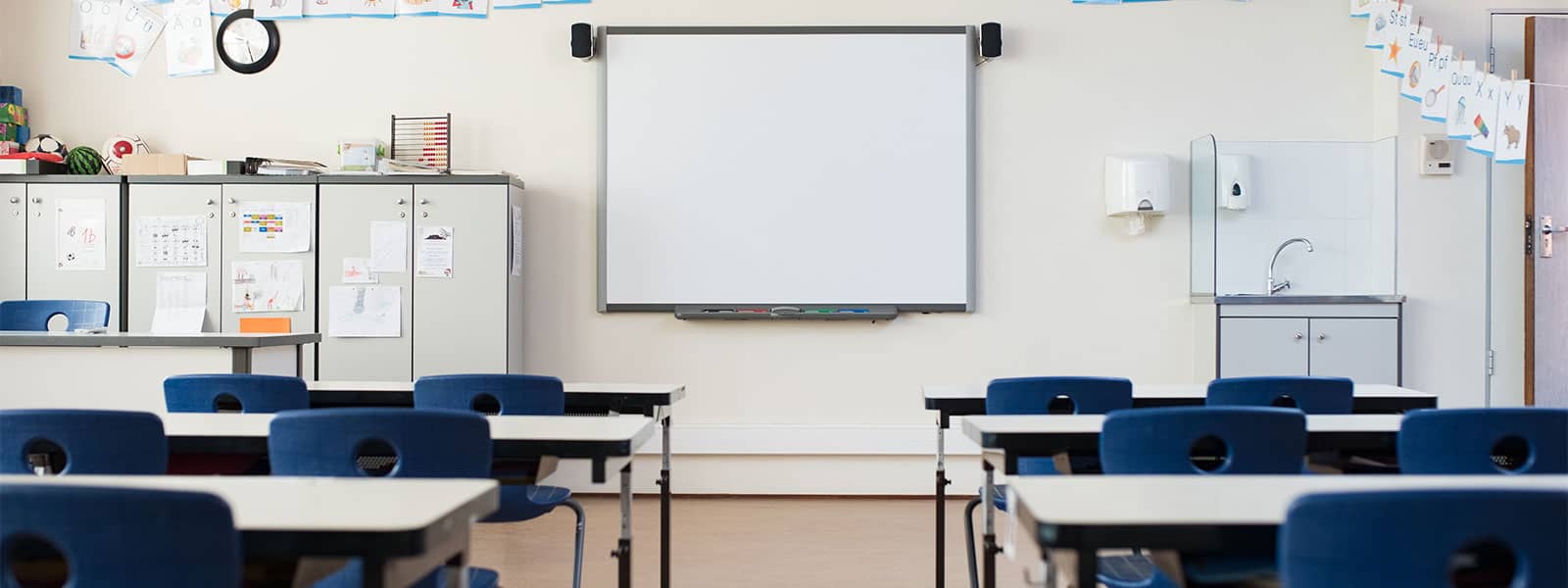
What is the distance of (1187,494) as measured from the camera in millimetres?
1314

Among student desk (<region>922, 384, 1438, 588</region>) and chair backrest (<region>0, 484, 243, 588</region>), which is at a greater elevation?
chair backrest (<region>0, 484, 243, 588</region>)

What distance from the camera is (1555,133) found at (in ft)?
Answer: 16.5

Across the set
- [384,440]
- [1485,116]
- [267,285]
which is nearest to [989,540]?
[384,440]

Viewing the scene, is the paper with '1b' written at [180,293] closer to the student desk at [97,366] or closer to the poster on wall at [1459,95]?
the student desk at [97,366]

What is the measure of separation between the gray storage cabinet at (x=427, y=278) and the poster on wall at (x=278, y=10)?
1007 millimetres

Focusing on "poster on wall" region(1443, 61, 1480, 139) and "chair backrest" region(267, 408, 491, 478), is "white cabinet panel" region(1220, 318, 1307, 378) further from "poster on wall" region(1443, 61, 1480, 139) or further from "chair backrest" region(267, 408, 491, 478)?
"chair backrest" region(267, 408, 491, 478)

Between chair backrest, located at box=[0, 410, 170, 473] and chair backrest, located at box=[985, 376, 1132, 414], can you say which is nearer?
chair backrest, located at box=[0, 410, 170, 473]

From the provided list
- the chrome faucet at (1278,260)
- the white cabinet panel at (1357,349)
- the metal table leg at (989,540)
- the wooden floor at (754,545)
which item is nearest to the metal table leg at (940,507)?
the wooden floor at (754,545)

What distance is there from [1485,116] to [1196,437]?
4.33 m

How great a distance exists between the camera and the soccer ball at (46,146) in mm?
4996

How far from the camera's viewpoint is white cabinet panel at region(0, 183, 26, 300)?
4.75 metres

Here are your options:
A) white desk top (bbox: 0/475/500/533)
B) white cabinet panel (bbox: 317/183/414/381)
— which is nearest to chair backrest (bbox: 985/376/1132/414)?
white desk top (bbox: 0/475/500/533)

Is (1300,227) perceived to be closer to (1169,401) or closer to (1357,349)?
(1357,349)

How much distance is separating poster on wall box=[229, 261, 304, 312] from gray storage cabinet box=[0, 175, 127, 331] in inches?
20.2
